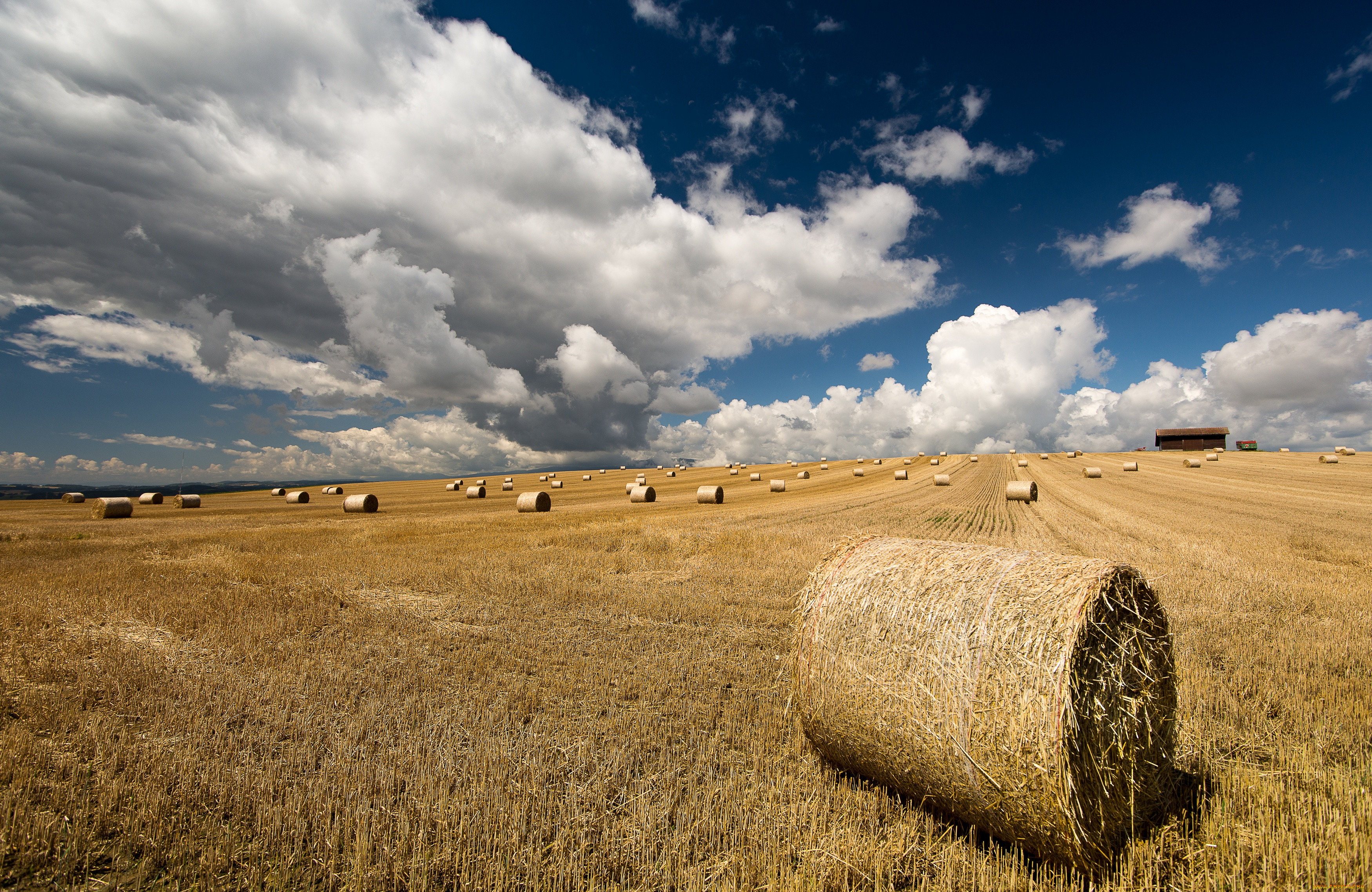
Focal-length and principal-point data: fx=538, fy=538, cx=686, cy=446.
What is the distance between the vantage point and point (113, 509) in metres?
26.3

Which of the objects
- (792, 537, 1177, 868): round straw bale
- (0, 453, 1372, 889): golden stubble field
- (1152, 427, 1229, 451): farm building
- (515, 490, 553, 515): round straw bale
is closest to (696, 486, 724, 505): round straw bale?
(515, 490, 553, 515): round straw bale

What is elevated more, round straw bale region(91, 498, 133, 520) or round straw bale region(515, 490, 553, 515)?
round straw bale region(91, 498, 133, 520)

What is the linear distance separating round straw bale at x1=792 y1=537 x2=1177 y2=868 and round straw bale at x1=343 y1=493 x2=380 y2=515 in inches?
1213

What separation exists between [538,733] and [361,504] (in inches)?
1176

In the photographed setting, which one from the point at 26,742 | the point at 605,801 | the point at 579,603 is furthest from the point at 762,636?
the point at 26,742

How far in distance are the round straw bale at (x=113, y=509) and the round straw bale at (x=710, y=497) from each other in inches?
1138

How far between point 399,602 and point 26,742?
195 inches

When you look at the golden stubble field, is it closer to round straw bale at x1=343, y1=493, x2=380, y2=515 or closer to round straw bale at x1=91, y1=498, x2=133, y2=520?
round straw bale at x1=343, y1=493, x2=380, y2=515

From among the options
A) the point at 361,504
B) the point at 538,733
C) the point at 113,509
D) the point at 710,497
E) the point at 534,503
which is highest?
the point at 113,509

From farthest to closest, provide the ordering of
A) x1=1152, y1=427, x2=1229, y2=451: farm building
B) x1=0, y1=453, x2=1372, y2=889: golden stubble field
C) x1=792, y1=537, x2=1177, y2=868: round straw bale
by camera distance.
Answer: x1=1152, y1=427, x2=1229, y2=451: farm building → x1=792, y1=537, x2=1177, y2=868: round straw bale → x1=0, y1=453, x2=1372, y2=889: golden stubble field

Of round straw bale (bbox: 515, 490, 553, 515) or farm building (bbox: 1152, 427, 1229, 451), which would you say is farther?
farm building (bbox: 1152, 427, 1229, 451)

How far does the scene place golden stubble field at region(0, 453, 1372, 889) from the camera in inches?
132

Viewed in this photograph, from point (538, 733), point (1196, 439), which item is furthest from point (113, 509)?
point (1196, 439)

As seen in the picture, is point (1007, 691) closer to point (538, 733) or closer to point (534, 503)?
point (538, 733)
